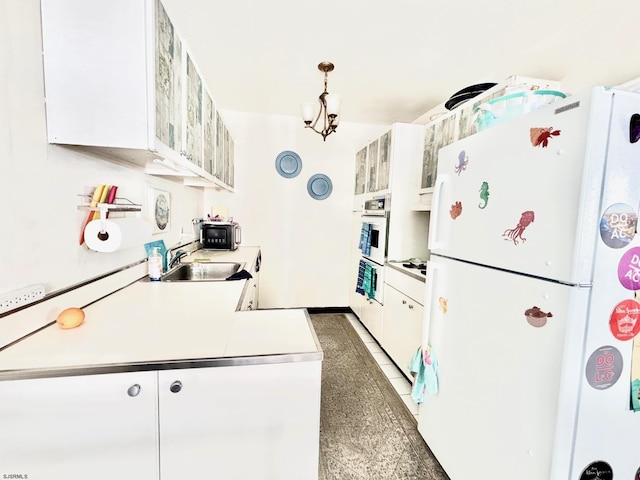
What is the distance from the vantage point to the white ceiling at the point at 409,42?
168 centimetres

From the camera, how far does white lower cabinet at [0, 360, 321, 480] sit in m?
0.84

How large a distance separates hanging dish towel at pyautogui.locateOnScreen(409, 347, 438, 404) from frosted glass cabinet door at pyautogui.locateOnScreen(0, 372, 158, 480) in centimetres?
128

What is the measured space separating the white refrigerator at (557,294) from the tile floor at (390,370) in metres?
0.86

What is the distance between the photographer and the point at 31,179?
3.29 ft

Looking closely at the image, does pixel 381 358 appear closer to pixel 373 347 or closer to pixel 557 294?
pixel 373 347

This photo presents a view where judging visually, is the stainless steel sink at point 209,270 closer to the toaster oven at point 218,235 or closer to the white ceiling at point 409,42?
the toaster oven at point 218,235

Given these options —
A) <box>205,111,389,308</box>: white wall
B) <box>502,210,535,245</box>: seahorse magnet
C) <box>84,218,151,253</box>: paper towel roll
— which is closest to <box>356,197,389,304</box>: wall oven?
<box>205,111,389,308</box>: white wall

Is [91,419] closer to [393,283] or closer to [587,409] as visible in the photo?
[587,409]

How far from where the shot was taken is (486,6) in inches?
66.5

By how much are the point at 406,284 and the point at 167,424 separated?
1.86 metres

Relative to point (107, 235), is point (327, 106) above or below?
above

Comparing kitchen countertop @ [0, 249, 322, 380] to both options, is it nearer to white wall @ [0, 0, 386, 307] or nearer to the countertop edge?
the countertop edge

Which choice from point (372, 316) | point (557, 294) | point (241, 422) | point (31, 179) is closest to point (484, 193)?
point (557, 294)

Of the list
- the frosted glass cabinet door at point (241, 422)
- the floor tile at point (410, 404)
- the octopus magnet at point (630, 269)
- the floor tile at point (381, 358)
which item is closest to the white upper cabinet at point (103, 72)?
the frosted glass cabinet door at point (241, 422)
